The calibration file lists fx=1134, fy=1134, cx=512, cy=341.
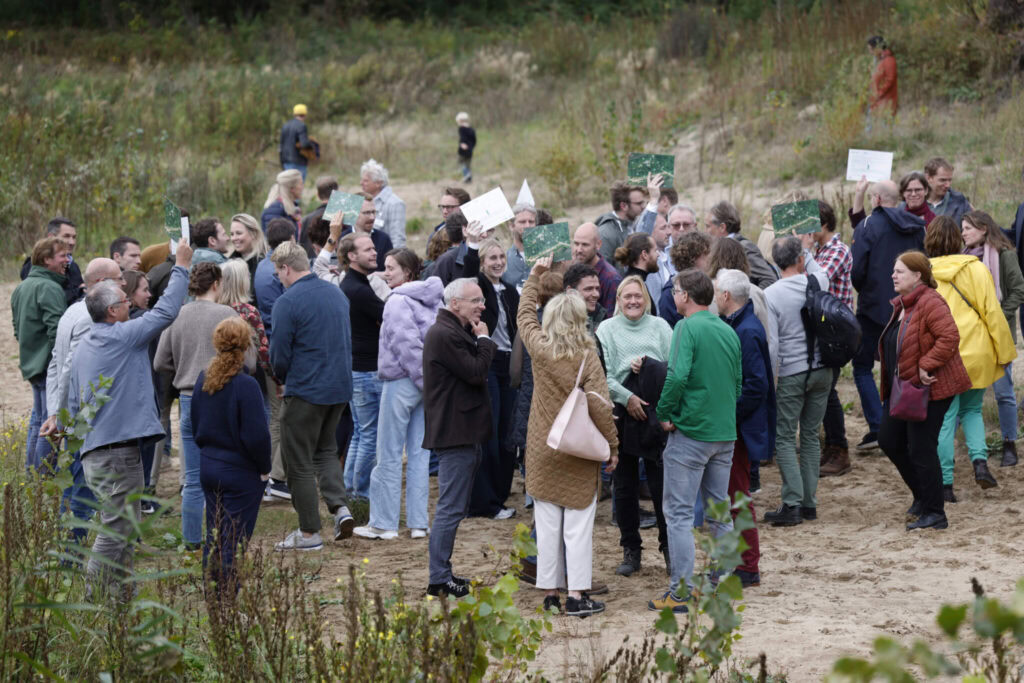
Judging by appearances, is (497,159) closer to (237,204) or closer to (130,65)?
(237,204)

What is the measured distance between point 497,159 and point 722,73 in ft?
13.4

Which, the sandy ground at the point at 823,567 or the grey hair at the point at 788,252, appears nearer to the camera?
the sandy ground at the point at 823,567

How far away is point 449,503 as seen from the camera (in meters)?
6.19

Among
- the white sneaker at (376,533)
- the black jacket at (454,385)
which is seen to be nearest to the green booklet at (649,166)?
the black jacket at (454,385)

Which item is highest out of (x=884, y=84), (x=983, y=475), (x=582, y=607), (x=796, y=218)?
(x=884, y=84)

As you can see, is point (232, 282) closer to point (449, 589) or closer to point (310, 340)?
point (310, 340)

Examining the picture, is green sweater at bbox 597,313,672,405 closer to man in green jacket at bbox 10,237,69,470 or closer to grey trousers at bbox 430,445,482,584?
grey trousers at bbox 430,445,482,584

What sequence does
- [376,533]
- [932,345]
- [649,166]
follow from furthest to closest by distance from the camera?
1. [649,166]
2. [376,533]
3. [932,345]

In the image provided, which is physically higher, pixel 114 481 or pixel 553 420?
pixel 553 420

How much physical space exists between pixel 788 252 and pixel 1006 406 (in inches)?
90.4

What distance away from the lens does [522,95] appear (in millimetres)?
22609

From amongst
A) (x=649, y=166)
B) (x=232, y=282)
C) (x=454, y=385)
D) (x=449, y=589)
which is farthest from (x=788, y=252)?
(x=232, y=282)

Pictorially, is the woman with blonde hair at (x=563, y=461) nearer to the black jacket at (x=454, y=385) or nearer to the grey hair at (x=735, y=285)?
the black jacket at (x=454, y=385)

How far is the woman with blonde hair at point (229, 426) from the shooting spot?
5.76m
